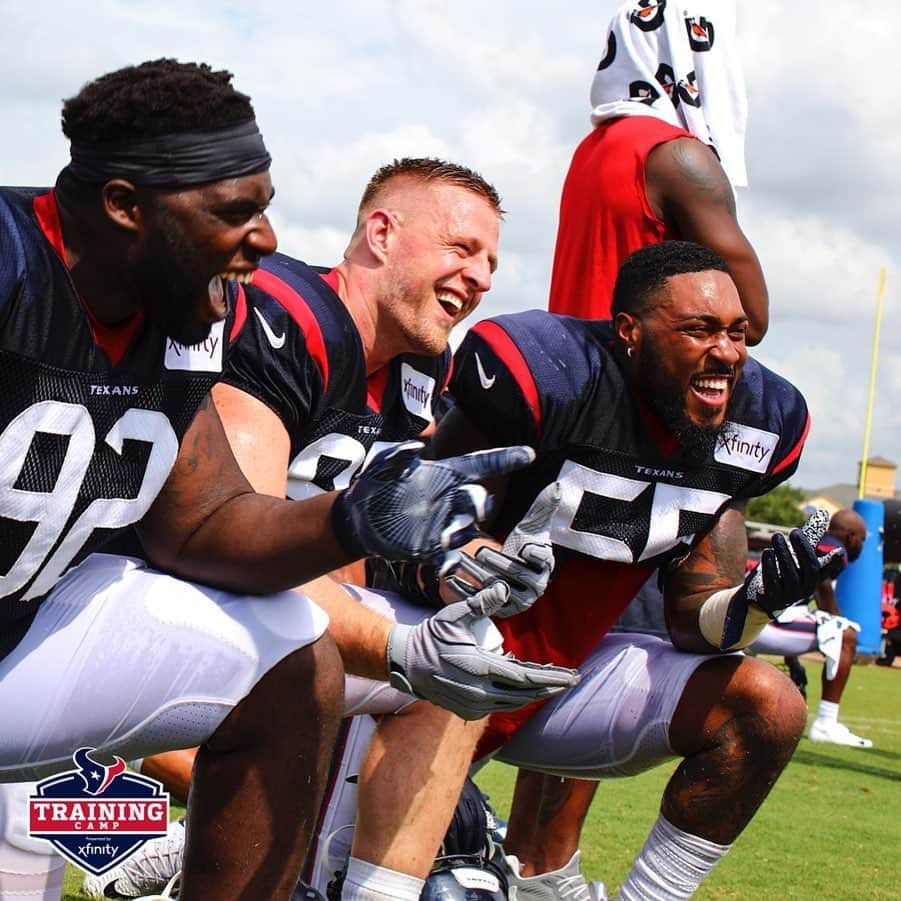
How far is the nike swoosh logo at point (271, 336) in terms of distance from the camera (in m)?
2.78

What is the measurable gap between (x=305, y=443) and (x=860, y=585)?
44.2 feet

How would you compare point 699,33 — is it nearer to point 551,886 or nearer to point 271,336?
point 271,336

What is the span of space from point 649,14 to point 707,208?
A: 2.14ft

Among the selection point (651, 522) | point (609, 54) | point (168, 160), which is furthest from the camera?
point (609, 54)

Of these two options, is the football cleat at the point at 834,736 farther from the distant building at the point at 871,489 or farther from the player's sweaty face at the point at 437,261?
the distant building at the point at 871,489

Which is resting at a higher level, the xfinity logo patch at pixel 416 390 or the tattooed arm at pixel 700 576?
the xfinity logo patch at pixel 416 390

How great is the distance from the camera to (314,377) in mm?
2855

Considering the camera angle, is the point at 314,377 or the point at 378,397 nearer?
the point at 314,377

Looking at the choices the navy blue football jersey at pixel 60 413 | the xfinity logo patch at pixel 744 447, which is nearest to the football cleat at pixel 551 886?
the xfinity logo patch at pixel 744 447

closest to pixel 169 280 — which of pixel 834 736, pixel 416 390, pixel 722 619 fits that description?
pixel 416 390

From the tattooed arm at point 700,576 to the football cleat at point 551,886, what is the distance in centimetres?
65

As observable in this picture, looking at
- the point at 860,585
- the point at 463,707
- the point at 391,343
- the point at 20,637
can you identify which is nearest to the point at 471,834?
the point at 463,707

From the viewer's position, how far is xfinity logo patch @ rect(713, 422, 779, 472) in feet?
10.7

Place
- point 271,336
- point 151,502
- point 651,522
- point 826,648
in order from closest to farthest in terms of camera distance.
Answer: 1. point 151,502
2. point 271,336
3. point 651,522
4. point 826,648
